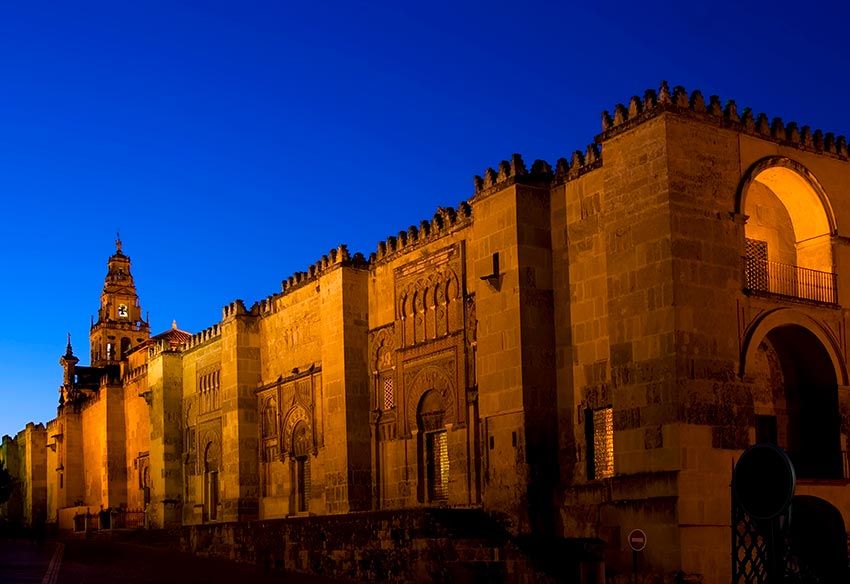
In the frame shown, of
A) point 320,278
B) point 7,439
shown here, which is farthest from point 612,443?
point 7,439

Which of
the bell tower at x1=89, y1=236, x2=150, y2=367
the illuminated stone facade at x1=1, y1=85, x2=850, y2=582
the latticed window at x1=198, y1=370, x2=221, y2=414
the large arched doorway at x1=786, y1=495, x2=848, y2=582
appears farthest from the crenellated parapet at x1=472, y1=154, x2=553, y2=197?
the bell tower at x1=89, y1=236, x2=150, y2=367

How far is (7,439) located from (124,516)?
1377 inches

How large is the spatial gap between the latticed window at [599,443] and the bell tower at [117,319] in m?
54.4

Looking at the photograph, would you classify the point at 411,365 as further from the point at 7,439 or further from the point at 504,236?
the point at 7,439

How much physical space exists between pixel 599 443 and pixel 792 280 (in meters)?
4.35

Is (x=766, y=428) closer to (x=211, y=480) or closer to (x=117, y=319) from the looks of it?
(x=211, y=480)

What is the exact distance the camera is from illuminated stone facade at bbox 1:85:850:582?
16.2 metres

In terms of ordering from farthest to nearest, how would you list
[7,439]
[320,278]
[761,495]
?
[7,439], [320,278], [761,495]

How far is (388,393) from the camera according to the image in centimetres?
2444

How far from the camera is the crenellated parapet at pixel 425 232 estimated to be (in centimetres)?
2212

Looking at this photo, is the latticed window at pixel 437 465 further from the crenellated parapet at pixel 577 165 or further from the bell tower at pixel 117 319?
the bell tower at pixel 117 319

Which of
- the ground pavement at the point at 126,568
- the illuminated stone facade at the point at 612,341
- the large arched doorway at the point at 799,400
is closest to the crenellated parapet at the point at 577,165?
the illuminated stone facade at the point at 612,341

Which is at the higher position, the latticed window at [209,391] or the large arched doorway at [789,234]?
the large arched doorway at [789,234]

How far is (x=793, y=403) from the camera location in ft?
61.2
